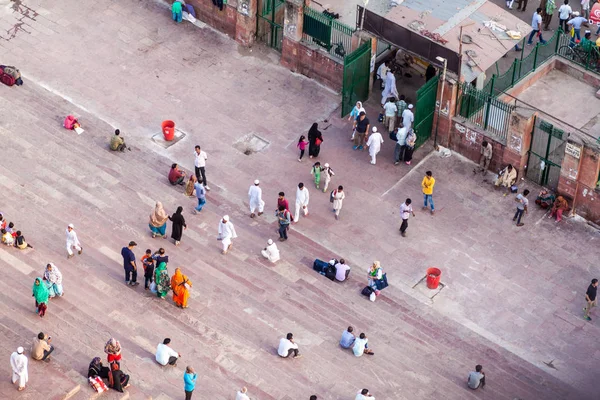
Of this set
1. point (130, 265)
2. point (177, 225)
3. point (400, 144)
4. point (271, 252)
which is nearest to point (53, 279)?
point (130, 265)

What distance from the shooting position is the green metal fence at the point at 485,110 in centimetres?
5056

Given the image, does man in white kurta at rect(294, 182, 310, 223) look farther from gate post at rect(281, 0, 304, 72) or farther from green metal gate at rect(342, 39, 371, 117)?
gate post at rect(281, 0, 304, 72)

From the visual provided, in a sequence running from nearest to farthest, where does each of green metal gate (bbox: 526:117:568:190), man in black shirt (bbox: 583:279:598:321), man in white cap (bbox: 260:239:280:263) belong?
man in black shirt (bbox: 583:279:598:321) < man in white cap (bbox: 260:239:280:263) < green metal gate (bbox: 526:117:568:190)

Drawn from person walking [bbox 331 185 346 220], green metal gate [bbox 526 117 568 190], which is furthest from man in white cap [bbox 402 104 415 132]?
green metal gate [bbox 526 117 568 190]

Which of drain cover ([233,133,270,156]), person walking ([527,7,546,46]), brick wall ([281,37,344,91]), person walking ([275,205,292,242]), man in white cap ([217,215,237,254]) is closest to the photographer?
man in white cap ([217,215,237,254])

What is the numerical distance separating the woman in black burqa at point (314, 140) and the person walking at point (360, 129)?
1.36 meters

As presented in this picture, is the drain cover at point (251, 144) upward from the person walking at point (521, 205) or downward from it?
downward

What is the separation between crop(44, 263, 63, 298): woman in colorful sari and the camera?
145ft

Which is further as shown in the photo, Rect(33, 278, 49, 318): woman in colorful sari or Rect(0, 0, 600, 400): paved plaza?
Rect(0, 0, 600, 400): paved plaza

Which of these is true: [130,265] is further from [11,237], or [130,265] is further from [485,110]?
[485,110]

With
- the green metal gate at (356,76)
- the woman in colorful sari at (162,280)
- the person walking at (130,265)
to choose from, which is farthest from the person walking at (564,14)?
the person walking at (130,265)

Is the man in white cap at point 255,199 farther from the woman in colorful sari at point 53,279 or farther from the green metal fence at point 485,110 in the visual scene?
the green metal fence at point 485,110

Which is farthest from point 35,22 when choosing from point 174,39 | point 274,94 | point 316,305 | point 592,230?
point 592,230

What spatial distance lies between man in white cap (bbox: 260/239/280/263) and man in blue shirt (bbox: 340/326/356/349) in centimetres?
418
